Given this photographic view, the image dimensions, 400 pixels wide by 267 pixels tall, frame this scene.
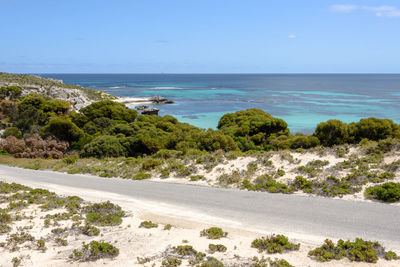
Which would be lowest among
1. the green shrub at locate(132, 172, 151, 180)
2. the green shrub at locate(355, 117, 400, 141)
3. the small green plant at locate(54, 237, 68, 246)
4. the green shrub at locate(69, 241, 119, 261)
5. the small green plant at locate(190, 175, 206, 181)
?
the green shrub at locate(132, 172, 151, 180)

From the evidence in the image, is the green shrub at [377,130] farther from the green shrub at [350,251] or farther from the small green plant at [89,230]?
the small green plant at [89,230]

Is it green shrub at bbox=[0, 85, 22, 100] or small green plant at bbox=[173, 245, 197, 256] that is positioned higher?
green shrub at bbox=[0, 85, 22, 100]

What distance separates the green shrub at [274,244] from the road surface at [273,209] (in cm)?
86

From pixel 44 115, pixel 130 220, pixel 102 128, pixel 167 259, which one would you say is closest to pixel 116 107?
pixel 102 128

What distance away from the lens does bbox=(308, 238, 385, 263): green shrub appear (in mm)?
7352

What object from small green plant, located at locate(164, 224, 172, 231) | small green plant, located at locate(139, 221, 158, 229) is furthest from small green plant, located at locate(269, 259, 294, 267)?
small green plant, located at locate(139, 221, 158, 229)

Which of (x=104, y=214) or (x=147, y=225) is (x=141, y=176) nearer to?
→ (x=104, y=214)

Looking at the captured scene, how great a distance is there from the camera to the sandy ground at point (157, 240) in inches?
303

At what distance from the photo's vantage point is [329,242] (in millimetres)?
7918

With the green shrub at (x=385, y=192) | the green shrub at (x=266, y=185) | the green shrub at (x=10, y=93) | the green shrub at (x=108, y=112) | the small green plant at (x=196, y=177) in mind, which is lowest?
the small green plant at (x=196, y=177)

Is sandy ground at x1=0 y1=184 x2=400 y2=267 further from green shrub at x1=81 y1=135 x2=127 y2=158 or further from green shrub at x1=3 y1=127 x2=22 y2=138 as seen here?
green shrub at x1=3 y1=127 x2=22 y2=138

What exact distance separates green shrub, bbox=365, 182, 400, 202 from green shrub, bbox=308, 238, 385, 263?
3426 millimetres

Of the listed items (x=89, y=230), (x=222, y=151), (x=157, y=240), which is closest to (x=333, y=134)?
(x=222, y=151)

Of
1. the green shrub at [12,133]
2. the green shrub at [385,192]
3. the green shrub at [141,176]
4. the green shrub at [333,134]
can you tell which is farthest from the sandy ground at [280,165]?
the green shrub at [12,133]
